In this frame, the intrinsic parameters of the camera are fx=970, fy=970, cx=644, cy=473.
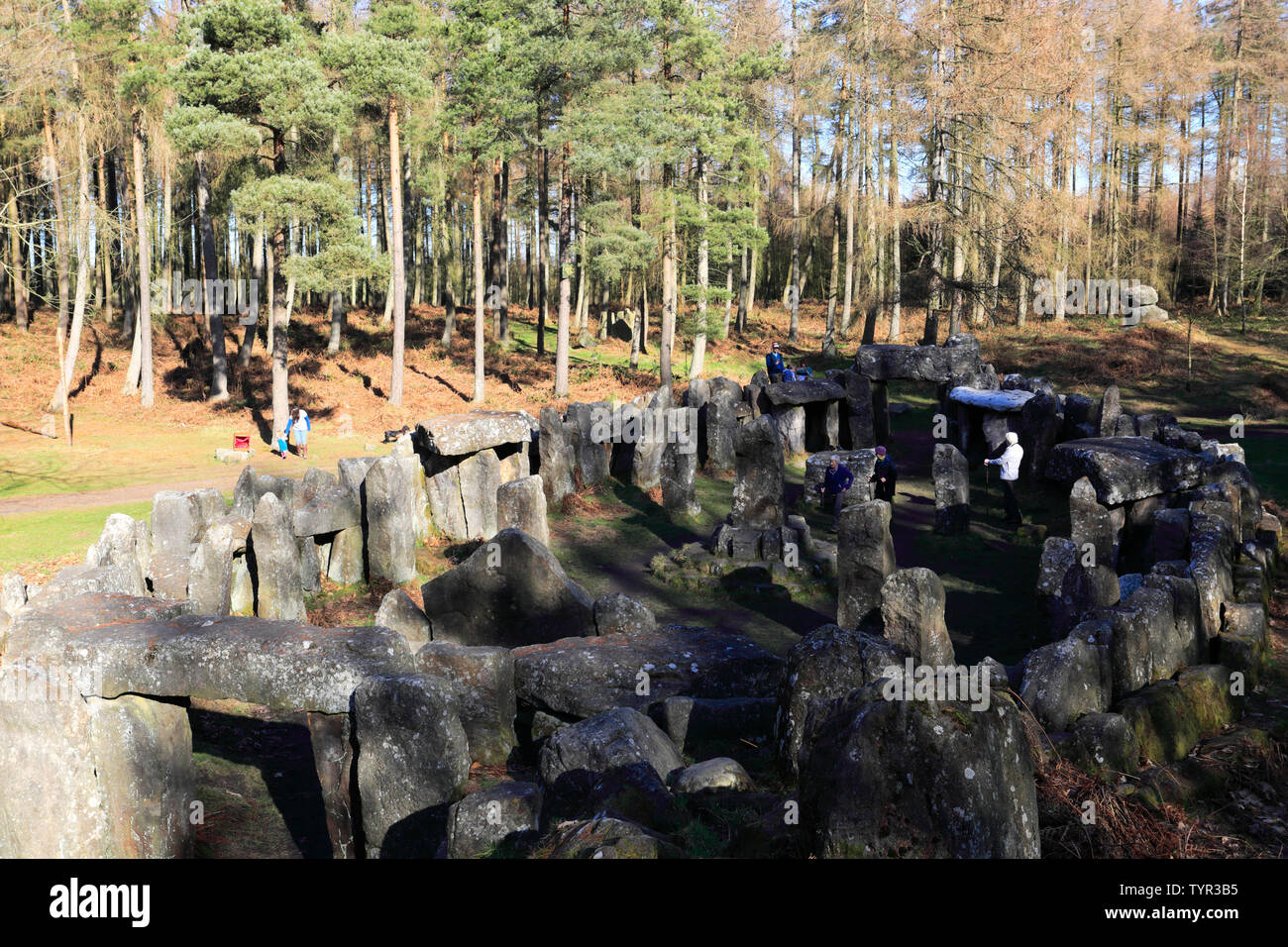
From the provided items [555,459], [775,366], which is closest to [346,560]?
[555,459]

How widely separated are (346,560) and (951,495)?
983 centimetres

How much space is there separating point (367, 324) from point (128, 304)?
10.4 m

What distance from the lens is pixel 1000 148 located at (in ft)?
105

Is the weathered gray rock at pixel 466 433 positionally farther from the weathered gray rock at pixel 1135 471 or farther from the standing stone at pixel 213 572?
→ the weathered gray rock at pixel 1135 471

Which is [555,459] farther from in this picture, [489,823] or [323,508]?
[489,823]

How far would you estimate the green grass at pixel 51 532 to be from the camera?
1425cm

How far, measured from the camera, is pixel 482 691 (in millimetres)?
7645

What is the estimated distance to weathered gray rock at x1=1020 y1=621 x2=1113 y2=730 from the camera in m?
7.12

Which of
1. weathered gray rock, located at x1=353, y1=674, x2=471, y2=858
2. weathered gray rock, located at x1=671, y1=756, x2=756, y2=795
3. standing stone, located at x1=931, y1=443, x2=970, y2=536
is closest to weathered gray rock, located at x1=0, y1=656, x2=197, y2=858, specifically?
weathered gray rock, located at x1=353, y1=674, x2=471, y2=858

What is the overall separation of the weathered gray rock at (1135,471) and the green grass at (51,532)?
15014 mm

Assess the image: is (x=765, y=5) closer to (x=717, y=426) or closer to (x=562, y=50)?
(x=562, y=50)

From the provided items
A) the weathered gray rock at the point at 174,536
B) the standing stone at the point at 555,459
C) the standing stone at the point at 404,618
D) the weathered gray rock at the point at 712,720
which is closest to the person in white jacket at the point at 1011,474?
the standing stone at the point at 555,459

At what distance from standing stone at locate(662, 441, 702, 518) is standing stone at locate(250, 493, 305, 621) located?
7812mm

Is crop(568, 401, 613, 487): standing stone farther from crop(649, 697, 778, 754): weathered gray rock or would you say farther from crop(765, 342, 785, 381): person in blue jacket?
crop(649, 697, 778, 754): weathered gray rock
